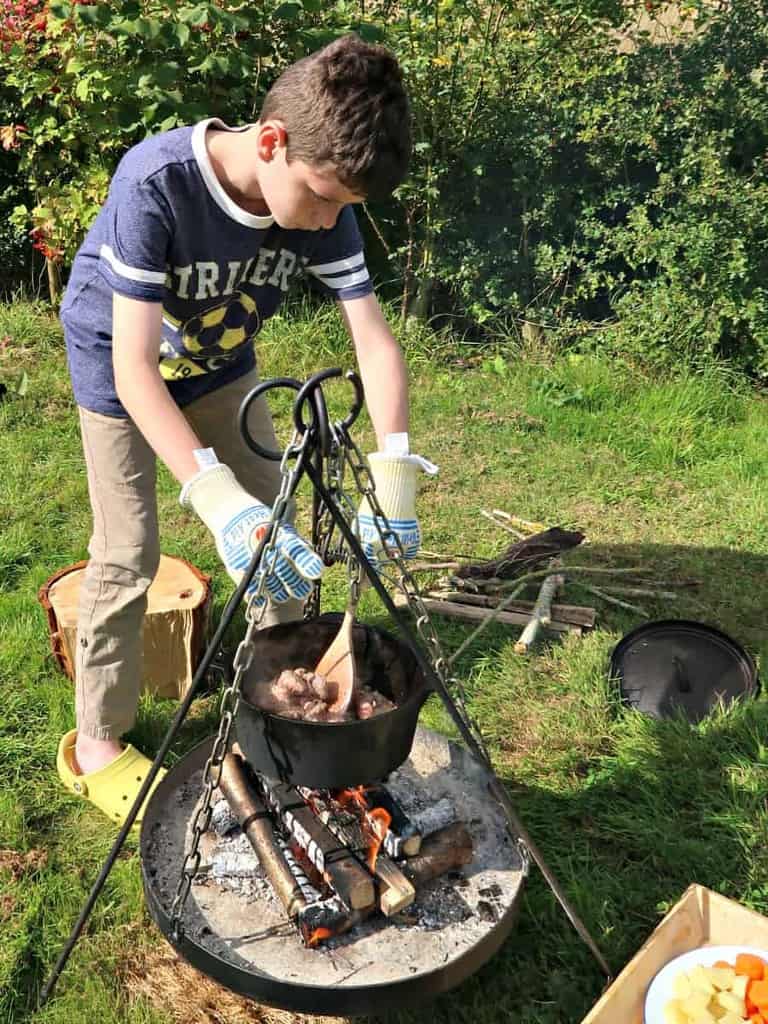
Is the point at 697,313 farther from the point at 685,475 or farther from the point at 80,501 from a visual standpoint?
the point at 80,501

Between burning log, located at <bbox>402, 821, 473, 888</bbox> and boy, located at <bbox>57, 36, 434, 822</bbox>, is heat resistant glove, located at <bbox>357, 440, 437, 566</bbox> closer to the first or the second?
boy, located at <bbox>57, 36, 434, 822</bbox>

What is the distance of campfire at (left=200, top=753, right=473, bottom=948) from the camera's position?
2.26 metres

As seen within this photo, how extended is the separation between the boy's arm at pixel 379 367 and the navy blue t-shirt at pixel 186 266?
2.2 inches

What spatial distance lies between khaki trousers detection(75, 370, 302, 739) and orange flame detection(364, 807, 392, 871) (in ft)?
2.15

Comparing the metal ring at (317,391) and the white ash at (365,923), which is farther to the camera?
the white ash at (365,923)

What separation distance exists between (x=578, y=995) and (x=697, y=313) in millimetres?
4563

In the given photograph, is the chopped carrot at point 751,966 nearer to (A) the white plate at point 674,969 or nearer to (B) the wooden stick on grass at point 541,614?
(A) the white plate at point 674,969

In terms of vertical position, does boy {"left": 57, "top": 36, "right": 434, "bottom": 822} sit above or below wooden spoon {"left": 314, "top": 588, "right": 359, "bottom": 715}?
above

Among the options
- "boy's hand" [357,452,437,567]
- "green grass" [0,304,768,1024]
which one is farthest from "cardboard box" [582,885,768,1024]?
"boy's hand" [357,452,437,567]

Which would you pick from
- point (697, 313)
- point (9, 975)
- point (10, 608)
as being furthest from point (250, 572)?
point (697, 313)

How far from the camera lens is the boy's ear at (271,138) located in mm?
2031

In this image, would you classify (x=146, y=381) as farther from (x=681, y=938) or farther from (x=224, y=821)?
Result: (x=681, y=938)

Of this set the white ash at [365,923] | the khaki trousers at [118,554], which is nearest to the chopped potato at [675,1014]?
the white ash at [365,923]

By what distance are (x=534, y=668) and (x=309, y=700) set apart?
5.38 ft
